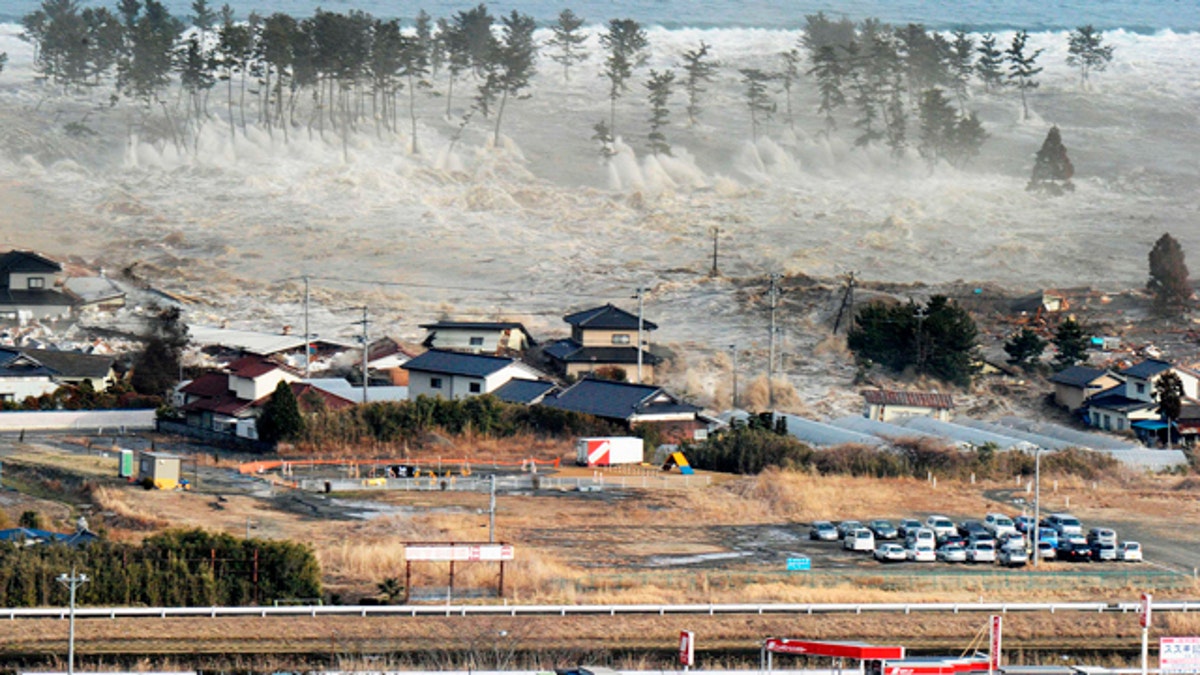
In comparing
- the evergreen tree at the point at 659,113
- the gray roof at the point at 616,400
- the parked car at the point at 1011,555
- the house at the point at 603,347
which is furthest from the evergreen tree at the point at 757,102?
the parked car at the point at 1011,555

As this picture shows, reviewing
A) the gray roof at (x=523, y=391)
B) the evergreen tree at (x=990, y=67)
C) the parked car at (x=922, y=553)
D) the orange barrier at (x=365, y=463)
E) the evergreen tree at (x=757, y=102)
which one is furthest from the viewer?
the evergreen tree at (x=990, y=67)

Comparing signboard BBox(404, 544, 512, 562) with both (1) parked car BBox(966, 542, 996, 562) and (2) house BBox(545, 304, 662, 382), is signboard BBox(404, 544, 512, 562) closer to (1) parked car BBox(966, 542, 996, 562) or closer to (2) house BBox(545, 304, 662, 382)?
(1) parked car BBox(966, 542, 996, 562)

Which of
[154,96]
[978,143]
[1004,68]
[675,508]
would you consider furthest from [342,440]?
[1004,68]

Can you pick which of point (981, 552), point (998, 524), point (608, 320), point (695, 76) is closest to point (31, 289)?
point (608, 320)

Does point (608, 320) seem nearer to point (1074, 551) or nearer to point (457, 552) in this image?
point (1074, 551)

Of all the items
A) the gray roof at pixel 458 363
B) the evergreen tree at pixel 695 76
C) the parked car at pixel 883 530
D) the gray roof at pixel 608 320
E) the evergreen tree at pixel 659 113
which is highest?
the evergreen tree at pixel 695 76

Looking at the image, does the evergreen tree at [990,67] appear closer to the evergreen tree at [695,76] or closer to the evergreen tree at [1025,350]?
the evergreen tree at [695,76]

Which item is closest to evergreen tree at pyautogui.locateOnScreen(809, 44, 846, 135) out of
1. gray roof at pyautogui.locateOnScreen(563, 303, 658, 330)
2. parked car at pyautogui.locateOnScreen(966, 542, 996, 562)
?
gray roof at pyautogui.locateOnScreen(563, 303, 658, 330)
